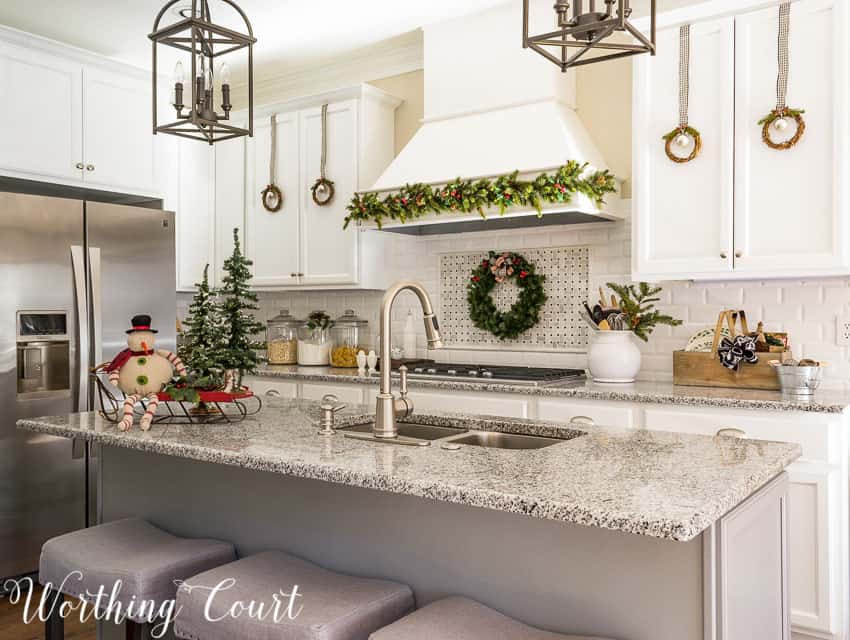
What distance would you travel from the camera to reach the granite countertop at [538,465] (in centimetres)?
127

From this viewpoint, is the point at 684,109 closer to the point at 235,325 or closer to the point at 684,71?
the point at 684,71

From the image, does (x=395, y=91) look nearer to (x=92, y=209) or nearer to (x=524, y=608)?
(x=92, y=209)

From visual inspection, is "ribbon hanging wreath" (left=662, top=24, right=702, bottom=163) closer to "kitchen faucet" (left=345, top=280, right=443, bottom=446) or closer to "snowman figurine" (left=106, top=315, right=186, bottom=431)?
"kitchen faucet" (left=345, top=280, right=443, bottom=446)

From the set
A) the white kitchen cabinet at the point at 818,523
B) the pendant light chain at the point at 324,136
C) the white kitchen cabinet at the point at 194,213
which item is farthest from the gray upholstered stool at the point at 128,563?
the white kitchen cabinet at the point at 194,213

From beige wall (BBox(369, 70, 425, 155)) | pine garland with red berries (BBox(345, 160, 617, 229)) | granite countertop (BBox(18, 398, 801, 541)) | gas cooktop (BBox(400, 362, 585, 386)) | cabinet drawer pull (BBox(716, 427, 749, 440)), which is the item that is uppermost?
beige wall (BBox(369, 70, 425, 155))

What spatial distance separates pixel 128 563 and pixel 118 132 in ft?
11.0

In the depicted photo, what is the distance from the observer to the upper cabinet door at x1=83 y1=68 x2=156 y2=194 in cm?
438

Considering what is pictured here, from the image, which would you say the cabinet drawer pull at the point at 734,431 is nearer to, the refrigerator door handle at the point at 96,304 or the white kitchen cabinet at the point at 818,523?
the white kitchen cabinet at the point at 818,523

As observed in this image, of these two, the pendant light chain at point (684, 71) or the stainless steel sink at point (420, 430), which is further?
the pendant light chain at point (684, 71)

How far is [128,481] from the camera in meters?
2.50

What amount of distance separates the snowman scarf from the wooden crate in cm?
3

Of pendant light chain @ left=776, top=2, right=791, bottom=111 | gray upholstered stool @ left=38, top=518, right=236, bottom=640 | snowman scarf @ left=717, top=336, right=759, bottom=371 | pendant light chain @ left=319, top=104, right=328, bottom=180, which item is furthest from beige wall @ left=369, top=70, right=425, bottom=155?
gray upholstered stool @ left=38, top=518, right=236, bottom=640

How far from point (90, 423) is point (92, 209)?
6.59ft

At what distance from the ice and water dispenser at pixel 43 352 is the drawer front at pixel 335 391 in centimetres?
121
